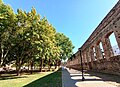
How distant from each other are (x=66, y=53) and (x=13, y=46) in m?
28.2

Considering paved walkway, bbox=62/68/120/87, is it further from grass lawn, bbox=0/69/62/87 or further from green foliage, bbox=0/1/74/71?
green foliage, bbox=0/1/74/71

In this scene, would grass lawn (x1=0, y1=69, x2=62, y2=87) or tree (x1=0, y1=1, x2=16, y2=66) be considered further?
tree (x1=0, y1=1, x2=16, y2=66)

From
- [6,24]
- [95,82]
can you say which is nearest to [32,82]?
[95,82]

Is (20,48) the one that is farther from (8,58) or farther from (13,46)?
(8,58)

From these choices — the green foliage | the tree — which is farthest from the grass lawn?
the tree

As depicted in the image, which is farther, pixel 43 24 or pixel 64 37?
pixel 64 37

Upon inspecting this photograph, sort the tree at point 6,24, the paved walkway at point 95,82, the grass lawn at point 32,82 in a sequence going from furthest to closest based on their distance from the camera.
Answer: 1. the tree at point 6,24
2. the grass lawn at point 32,82
3. the paved walkway at point 95,82

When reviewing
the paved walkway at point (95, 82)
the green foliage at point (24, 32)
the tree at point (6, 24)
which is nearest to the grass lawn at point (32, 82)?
the paved walkway at point (95, 82)

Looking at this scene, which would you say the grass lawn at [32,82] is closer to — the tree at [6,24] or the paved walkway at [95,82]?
the paved walkway at [95,82]

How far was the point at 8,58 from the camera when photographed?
2758 cm

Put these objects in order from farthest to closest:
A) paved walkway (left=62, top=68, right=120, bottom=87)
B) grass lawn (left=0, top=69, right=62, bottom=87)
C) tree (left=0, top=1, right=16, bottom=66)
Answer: tree (left=0, top=1, right=16, bottom=66) < grass lawn (left=0, top=69, right=62, bottom=87) < paved walkway (left=62, top=68, right=120, bottom=87)

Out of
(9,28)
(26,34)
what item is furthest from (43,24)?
(9,28)

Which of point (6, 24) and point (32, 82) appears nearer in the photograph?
point (32, 82)

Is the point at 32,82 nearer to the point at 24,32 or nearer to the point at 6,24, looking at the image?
the point at 24,32
